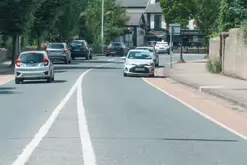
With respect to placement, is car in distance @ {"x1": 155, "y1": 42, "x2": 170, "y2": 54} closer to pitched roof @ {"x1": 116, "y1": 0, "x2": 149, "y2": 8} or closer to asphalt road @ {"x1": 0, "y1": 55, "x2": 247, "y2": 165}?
pitched roof @ {"x1": 116, "y1": 0, "x2": 149, "y2": 8}

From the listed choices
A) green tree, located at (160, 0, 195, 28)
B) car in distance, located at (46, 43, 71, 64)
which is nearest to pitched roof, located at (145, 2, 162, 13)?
green tree, located at (160, 0, 195, 28)

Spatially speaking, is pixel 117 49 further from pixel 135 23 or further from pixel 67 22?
pixel 135 23

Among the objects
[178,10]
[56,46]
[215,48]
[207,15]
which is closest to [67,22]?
[178,10]

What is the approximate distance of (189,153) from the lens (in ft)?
36.2

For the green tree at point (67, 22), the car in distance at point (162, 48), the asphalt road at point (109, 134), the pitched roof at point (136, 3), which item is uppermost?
the pitched roof at point (136, 3)

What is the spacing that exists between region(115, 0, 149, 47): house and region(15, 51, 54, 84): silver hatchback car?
6903 cm

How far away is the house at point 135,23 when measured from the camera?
10544 centimetres

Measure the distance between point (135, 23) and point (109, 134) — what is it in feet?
309

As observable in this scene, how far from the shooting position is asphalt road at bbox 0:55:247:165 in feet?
34.3

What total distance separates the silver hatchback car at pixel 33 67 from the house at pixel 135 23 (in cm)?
6903

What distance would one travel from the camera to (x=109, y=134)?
13.2 meters

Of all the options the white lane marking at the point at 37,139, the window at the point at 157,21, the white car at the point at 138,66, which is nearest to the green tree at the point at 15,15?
the white car at the point at 138,66

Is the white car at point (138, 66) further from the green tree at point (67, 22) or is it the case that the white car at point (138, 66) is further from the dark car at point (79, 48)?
the green tree at point (67, 22)

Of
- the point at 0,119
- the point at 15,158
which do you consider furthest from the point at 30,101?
the point at 15,158
